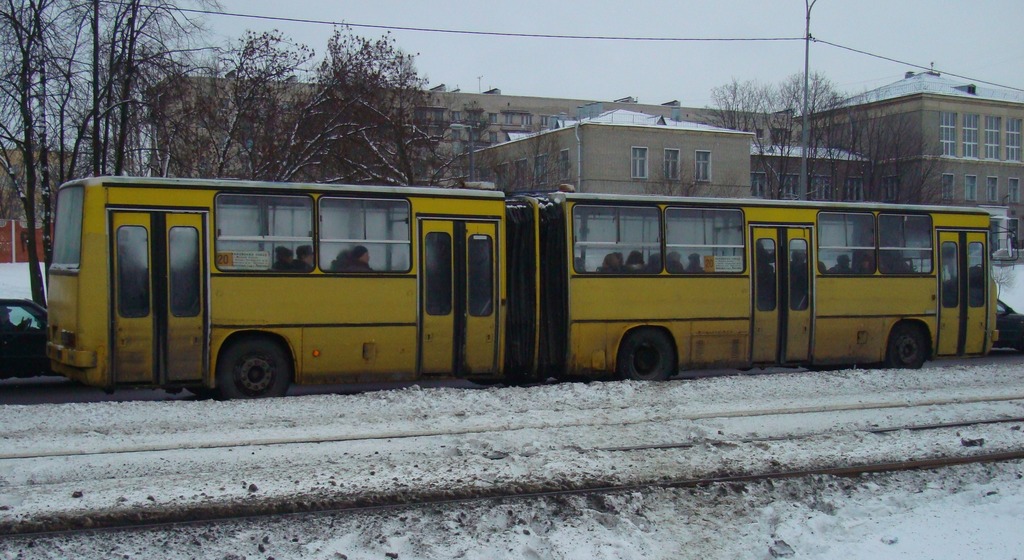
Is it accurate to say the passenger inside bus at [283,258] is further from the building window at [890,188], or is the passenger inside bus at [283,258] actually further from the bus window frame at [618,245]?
the building window at [890,188]

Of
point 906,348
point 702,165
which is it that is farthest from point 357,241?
point 702,165

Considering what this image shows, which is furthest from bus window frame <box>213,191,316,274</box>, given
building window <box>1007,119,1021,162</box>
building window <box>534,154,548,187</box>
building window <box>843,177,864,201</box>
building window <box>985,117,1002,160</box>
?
building window <box>1007,119,1021,162</box>

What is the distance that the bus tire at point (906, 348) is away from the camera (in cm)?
1573

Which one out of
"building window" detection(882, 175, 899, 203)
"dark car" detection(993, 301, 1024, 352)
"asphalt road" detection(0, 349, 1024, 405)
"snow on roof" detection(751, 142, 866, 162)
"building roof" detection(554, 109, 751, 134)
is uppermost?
"building roof" detection(554, 109, 751, 134)

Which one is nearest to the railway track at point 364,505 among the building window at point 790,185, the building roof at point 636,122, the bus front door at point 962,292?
the bus front door at point 962,292

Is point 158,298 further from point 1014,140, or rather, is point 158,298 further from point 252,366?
point 1014,140

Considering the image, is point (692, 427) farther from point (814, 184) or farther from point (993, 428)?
point (814, 184)

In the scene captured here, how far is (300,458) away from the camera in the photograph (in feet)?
28.7

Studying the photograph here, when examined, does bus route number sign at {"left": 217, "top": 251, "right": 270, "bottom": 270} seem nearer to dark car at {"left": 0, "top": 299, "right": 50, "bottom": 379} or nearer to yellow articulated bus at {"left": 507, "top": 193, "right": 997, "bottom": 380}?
yellow articulated bus at {"left": 507, "top": 193, "right": 997, "bottom": 380}

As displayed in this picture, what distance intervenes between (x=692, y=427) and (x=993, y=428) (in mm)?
3642

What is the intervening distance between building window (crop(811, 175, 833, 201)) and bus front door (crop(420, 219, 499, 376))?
41.0 metres

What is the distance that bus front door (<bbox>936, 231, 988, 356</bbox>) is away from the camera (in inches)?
637

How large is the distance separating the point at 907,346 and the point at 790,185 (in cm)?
4039

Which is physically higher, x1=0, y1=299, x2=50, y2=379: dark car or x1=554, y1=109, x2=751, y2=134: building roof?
x1=554, y1=109, x2=751, y2=134: building roof
